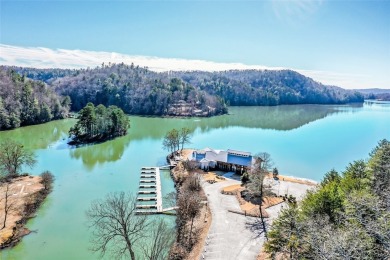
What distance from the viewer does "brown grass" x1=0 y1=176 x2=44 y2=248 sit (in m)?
22.3

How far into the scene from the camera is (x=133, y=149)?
52.7 m

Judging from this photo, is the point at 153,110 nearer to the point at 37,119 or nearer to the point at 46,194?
the point at 37,119

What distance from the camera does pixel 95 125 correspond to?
57156 mm

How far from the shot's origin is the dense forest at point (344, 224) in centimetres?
973

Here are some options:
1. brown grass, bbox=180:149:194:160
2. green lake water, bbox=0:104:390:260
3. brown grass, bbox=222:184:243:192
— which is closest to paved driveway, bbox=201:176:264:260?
brown grass, bbox=222:184:243:192

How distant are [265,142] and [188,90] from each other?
65006 mm

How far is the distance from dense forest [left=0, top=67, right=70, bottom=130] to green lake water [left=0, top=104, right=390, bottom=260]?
3.54m

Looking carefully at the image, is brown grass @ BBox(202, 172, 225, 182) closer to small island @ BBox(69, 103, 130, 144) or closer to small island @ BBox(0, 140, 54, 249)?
small island @ BBox(0, 140, 54, 249)

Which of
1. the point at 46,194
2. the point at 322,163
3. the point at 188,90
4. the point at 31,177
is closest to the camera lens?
the point at 46,194

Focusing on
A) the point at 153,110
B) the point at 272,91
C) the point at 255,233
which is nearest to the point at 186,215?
the point at 255,233

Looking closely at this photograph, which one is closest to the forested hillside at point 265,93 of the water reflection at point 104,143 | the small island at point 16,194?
the water reflection at point 104,143

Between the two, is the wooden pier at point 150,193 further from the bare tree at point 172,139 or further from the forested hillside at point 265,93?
the forested hillside at point 265,93

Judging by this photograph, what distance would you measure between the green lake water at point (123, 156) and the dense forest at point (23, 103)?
11.6 ft

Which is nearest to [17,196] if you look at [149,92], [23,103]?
[23,103]
